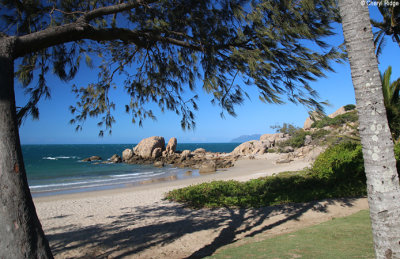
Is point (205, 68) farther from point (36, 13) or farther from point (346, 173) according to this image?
point (346, 173)

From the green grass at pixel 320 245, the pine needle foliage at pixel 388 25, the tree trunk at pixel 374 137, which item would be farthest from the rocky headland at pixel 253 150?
the tree trunk at pixel 374 137

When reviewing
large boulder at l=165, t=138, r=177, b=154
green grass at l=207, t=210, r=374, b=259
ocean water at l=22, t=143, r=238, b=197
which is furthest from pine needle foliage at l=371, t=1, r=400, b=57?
large boulder at l=165, t=138, r=177, b=154

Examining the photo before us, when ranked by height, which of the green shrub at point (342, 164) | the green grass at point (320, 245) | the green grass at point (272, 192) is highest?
the green shrub at point (342, 164)

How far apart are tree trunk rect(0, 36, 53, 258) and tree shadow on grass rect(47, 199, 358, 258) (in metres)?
2.96

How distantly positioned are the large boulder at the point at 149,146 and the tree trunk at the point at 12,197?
130 feet

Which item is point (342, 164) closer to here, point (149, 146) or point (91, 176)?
point (91, 176)

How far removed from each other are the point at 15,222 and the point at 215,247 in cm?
395

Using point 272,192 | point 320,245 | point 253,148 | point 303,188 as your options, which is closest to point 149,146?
point 253,148

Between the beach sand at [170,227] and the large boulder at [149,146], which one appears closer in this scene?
the beach sand at [170,227]

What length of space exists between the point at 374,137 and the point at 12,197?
3546 millimetres

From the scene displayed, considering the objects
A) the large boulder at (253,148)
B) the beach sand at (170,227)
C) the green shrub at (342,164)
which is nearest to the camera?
the beach sand at (170,227)

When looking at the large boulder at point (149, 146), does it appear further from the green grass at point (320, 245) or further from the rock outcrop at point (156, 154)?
the green grass at point (320, 245)

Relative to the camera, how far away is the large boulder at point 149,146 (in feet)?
139

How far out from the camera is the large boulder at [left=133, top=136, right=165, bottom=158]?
42.3m
